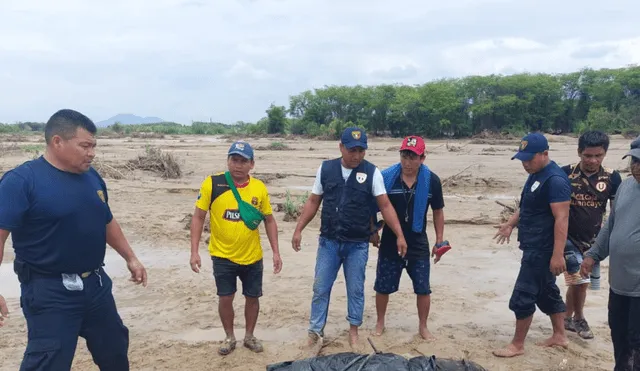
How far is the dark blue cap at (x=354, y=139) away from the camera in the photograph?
4227mm

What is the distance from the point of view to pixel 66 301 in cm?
294

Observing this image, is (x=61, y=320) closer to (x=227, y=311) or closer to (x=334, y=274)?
(x=227, y=311)

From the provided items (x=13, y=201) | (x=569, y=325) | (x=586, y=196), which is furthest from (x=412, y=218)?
(x=13, y=201)

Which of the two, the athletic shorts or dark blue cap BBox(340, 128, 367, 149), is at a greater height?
dark blue cap BBox(340, 128, 367, 149)

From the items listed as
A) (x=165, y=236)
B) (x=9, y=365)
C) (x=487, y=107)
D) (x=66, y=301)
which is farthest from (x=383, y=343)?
(x=487, y=107)

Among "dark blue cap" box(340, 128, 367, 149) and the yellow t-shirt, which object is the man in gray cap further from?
the yellow t-shirt

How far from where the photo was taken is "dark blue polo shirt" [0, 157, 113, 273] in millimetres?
2768

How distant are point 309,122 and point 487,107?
49.1 ft

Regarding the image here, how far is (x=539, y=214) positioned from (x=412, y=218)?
102 cm

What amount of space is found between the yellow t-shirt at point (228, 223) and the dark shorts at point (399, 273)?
3.98 ft

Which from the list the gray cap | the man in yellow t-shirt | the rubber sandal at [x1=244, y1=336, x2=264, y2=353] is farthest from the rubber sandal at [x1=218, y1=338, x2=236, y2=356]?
the gray cap

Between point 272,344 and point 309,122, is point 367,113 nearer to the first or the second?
point 309,122

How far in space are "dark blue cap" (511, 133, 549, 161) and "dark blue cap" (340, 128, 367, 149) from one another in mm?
1252

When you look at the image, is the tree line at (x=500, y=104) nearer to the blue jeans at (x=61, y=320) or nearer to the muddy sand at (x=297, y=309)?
the muddy sand at (x=297, y=309)
